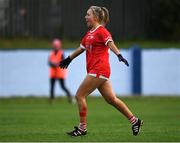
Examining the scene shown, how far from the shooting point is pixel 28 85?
85.4 feet

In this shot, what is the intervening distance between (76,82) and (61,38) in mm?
6386

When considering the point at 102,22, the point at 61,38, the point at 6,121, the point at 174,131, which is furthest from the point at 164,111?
the point at 61,38

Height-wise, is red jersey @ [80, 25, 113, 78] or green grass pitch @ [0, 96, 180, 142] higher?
red jersey @ [80, 25, 113, 78]

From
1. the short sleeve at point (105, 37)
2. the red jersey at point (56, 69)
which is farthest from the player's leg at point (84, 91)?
the red jersey at point (56, 69)

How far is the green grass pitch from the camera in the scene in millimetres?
12539

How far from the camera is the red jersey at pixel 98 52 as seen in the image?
12.3 metres

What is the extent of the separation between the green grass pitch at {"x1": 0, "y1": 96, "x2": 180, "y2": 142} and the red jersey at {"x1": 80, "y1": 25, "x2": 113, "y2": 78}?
1079 millimetres

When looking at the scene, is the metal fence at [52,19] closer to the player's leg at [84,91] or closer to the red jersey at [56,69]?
the red jersey at [56,69]

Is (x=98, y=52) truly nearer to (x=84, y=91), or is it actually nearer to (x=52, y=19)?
(x=84, y=91)

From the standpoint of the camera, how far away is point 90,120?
16.7 metres

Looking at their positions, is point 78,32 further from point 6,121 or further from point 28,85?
point 6,121

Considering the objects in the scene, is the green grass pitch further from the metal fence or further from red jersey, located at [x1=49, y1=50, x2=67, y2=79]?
the metal fence

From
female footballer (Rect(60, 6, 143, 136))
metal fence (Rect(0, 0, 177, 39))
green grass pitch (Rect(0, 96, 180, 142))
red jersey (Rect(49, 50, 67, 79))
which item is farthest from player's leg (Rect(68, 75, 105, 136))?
metal fence (Rect(0, 0, 177, 39))

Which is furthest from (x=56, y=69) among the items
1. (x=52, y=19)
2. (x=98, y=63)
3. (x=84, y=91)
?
(x=98, y=63)
